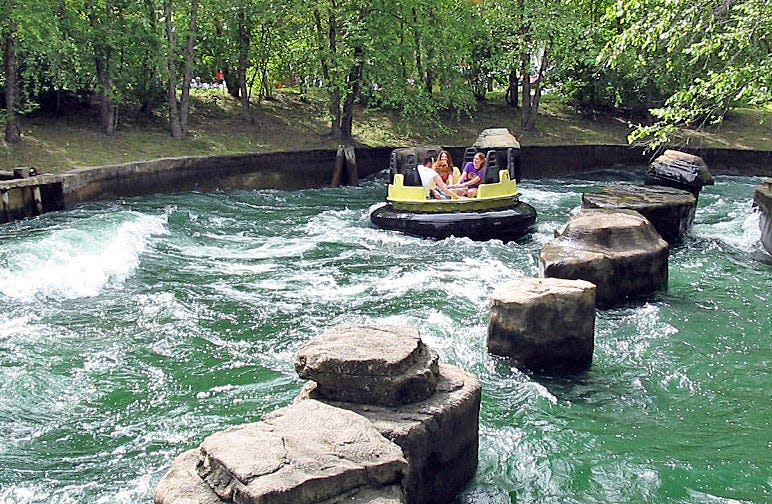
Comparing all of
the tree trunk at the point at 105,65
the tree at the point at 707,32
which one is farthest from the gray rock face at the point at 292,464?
the tree trunk at the point at 105,65

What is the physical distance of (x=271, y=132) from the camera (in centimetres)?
2195

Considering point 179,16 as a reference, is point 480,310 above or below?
below

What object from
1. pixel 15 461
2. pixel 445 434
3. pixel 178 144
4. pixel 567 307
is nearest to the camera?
pixel 445 434

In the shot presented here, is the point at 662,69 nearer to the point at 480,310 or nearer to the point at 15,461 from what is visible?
the point at 480,310

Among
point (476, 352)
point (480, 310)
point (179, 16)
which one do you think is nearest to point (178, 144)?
point (179, 16)

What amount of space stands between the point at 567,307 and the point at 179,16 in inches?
673

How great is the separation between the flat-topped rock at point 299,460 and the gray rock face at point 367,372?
51 centimetres

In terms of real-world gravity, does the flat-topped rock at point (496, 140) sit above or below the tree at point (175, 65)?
below

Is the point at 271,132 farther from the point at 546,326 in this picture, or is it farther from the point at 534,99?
the point at 546,326

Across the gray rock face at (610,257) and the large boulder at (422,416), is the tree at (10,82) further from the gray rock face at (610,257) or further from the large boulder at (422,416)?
the large boulder at (422,416)

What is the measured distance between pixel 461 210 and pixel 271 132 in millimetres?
9758

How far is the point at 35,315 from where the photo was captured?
911 centimetres

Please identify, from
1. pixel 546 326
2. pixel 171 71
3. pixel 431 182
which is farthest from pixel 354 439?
pixel 171 71

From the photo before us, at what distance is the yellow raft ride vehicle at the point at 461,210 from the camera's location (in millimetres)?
13320
